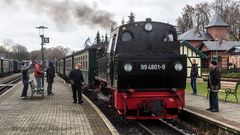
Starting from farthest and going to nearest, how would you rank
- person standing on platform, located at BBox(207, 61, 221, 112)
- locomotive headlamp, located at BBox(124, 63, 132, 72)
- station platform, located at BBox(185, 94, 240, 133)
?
person standing on platform, located at BBox(207, 61, 221, 112) < locomotive headlamp, located at BBox(124, 63, 132, 72) < station platform, located at BBox(185, 94, 240, 133)

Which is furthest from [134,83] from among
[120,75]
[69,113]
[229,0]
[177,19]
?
[177,19]

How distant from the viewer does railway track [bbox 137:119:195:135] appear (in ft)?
40.1

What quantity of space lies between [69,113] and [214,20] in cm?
8559

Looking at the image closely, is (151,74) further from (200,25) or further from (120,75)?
(200,25)

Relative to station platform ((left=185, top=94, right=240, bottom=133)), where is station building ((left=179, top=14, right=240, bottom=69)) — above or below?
above

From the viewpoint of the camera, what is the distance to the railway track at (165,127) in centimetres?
1221

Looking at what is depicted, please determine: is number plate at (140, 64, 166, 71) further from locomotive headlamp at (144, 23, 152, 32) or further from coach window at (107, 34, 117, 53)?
coach window at (107, 34, 117, 53)

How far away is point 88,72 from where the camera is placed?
21.9m

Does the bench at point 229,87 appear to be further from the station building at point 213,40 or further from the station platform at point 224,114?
the station building at point 213,40

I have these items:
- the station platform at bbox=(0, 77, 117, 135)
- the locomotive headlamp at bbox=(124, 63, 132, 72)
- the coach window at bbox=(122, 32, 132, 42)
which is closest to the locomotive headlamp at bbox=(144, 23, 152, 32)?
the coach window at bbox=(122, 32, 132, 42)

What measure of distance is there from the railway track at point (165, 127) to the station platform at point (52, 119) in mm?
1397

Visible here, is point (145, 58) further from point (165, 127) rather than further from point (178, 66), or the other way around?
point (165, 127)

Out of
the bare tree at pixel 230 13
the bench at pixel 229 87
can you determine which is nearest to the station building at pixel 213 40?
the bare tree at pixel 230 13

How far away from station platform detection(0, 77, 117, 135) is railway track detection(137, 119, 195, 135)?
1.40m
